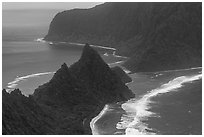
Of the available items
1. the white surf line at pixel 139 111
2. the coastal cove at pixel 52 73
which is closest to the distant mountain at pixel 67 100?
the white surf line at pixel 139 111

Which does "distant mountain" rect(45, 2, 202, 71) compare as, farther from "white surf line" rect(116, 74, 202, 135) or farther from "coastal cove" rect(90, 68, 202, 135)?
"white surf line" rect(116, 74, 202, 135)

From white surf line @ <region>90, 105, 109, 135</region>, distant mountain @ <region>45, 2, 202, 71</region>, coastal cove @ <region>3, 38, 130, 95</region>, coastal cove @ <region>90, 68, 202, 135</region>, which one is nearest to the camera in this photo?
white surf line @ <region>90, 105, 109, 135</region>

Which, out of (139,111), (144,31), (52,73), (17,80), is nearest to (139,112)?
(139,111)

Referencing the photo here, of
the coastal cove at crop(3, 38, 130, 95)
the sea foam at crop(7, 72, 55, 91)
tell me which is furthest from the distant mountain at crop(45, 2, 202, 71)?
the sea foam at crop(7, 72, 55, 91)

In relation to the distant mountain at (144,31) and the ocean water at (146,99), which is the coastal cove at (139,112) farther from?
the distant mountain at (144,31)

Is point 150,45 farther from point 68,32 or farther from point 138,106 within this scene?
point 68,32

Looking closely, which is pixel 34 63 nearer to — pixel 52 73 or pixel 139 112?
pixel 52 73
